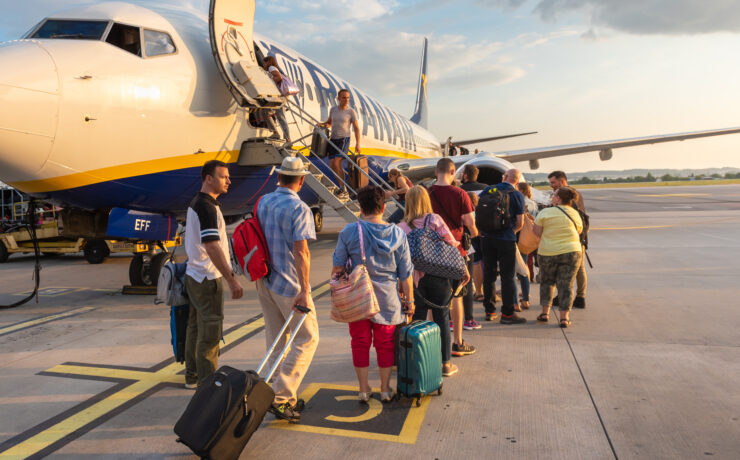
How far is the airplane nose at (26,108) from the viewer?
4633 mm

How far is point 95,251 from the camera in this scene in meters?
11.5

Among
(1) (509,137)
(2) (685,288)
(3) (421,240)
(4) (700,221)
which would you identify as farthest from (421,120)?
(3) (421,240)

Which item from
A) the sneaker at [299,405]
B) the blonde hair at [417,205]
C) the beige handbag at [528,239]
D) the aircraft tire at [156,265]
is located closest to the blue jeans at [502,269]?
the beige handbag at [528,239]

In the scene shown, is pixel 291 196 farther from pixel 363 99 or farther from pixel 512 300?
pixel 363 99

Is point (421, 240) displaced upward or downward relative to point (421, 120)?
downward

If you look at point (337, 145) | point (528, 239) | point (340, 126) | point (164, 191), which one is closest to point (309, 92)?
point (340, 126)

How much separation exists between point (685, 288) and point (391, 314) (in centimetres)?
A: 592

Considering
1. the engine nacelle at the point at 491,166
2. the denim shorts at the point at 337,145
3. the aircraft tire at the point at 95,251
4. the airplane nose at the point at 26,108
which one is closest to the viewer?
the airplane nose at the point at 26,108

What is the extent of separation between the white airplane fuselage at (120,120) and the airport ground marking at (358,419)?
12.0ft

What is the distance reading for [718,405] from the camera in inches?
137

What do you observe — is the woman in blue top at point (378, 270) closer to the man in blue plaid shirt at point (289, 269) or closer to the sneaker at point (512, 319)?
the man in blue plaid shirt at point (289, 269)

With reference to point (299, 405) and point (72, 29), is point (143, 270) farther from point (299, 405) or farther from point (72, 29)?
point (299, 405)

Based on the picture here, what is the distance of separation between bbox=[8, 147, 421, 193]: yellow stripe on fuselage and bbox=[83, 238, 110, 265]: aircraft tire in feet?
21.2

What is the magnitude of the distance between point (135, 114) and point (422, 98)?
947 inches
